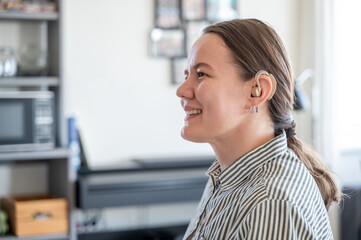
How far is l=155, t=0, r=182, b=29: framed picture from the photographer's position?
4.00 meters

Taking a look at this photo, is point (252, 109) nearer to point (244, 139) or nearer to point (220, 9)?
point (244, 139)

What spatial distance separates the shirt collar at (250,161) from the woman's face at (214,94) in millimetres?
63

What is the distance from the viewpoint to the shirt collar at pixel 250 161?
130cm

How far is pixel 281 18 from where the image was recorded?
4336 mm

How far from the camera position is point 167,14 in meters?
4.04

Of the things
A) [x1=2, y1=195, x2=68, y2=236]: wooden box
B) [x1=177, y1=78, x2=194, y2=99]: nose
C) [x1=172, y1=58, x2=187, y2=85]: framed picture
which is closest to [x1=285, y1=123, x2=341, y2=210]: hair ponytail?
[x1=177, y1=78, x2=194, y2=99]: nose

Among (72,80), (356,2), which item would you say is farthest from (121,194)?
(356,2)

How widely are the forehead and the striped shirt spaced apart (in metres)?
0.20

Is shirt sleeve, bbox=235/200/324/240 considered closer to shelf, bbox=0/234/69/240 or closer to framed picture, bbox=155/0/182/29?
shelf, bbox=0/234/69/240

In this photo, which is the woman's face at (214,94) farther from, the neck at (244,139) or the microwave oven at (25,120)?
the microwave oven at (25,120)

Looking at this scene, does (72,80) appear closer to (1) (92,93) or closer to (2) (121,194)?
(1) (92,93)

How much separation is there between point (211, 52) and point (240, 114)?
146 millimetres

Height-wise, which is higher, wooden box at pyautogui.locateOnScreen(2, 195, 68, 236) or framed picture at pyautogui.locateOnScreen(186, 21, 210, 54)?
framed picture at pyautogui.locateOnScreen(186, 21, 210, 54)

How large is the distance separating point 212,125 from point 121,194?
220 centimetres
